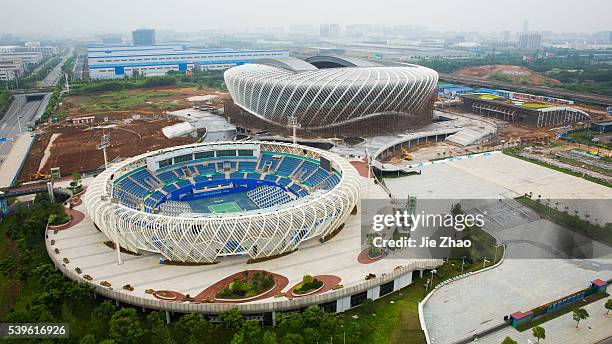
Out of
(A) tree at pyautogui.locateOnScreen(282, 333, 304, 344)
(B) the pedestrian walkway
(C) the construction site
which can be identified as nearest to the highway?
(C) the construction site

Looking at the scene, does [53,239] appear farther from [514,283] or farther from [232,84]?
[232,84]

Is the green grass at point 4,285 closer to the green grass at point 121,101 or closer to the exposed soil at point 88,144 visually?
the exposed soil at point 88,144

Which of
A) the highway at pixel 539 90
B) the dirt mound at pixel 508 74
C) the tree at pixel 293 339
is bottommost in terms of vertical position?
the tree at pixel 293 339

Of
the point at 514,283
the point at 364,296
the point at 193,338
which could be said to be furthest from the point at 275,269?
the point at 514,283

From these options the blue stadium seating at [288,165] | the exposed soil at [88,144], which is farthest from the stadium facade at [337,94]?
the blue stadium seating at [288,165]

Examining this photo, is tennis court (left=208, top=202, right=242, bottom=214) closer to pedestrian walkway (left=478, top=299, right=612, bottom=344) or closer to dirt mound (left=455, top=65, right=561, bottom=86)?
pedestrian walkway (left=478, top=299, right=612, bottom=344)

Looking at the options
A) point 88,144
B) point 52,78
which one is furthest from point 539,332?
point 52,78
